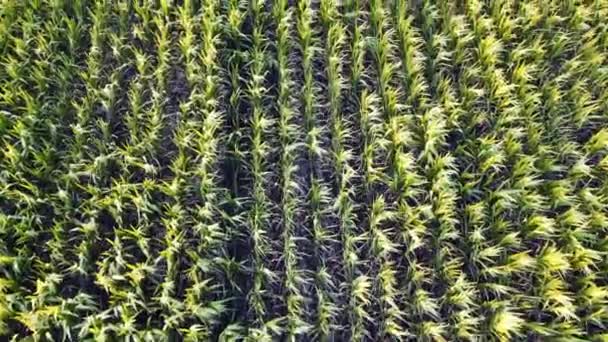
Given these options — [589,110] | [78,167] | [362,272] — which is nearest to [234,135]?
[78,167]

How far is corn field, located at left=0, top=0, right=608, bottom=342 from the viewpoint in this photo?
87.5 inches

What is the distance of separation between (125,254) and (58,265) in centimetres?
27

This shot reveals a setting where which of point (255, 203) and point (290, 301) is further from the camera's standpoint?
point (255, 203)

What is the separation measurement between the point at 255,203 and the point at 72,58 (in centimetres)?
116

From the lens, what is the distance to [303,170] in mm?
2537

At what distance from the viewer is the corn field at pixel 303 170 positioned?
222 cm

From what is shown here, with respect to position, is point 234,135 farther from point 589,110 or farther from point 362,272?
point 589,110

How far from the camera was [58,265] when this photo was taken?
2242mm

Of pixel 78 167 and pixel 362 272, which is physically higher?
pixel 78 167

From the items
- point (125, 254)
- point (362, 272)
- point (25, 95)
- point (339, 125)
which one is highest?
point (25, 95)

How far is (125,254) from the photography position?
227 centimetres

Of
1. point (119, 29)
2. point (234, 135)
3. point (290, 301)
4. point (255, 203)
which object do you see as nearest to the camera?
point (290, 301)

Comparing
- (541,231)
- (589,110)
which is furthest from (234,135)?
(589,110)

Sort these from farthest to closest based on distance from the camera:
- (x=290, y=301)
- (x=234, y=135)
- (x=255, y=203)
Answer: (x=234, y=135) < (x=255, y=203) < (x=290, y=301)
